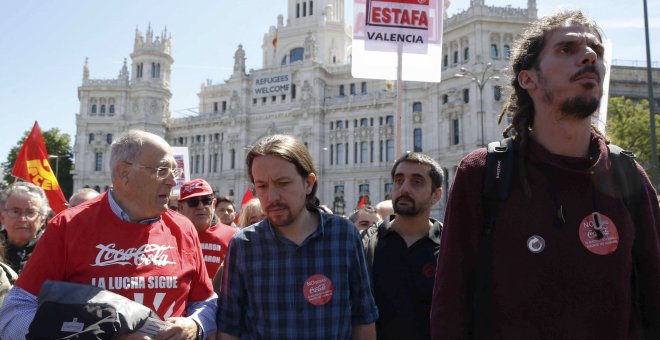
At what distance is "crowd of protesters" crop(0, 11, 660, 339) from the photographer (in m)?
2.31

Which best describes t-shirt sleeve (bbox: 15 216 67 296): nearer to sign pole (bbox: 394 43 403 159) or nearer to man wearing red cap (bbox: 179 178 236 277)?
man wearing red cap (bbox: 179 178 236 277)

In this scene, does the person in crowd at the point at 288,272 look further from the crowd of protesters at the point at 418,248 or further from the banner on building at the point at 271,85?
the banner on building at the point at 271,85

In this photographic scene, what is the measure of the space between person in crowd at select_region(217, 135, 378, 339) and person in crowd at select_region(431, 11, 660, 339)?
965 millimetres

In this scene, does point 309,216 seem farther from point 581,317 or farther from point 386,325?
point 581,317

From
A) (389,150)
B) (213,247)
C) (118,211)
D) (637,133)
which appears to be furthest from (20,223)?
(389,150)

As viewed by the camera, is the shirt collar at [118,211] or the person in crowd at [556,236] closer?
the person in crowd at [556,236]

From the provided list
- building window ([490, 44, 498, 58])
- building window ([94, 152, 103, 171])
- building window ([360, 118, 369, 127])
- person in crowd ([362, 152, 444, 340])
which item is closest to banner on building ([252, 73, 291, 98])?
building window ([360, 118, 369, 127])

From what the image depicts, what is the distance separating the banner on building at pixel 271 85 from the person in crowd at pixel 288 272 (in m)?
51.2

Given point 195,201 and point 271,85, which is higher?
point 271,85

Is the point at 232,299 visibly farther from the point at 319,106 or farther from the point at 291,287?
the point at 319,106

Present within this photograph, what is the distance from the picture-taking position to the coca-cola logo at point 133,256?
3111 mm

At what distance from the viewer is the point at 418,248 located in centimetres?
434

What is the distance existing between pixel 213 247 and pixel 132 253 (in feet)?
11.5

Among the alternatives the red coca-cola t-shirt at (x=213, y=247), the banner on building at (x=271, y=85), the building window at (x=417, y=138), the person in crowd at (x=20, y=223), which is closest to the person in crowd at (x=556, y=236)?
the red coca-cola t-shirt at (x=213, y=247)
